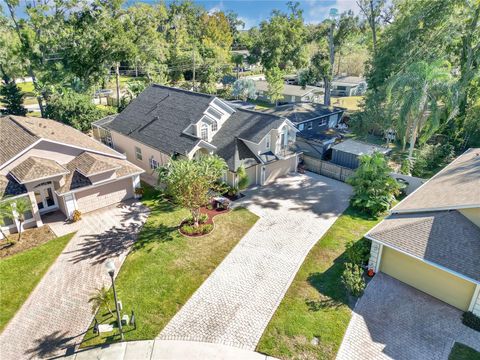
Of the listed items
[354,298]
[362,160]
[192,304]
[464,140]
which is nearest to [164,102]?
[362,160]

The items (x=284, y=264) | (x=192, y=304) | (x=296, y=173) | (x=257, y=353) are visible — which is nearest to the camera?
(x=257, y=353)

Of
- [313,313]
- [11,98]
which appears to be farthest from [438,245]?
[11,98]

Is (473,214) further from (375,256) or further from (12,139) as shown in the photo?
(12,139)

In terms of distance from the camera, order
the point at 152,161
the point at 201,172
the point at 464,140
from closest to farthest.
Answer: the point at 201,172 → the point at 152,161 → the point at 464,140

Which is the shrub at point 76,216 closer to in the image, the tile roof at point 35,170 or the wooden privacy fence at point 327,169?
the tile roof at point 35,170

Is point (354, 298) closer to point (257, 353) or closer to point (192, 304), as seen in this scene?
point (257, 353)

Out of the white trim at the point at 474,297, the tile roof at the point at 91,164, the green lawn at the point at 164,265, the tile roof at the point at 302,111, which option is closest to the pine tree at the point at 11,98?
the tile roof at the point at 91,164
